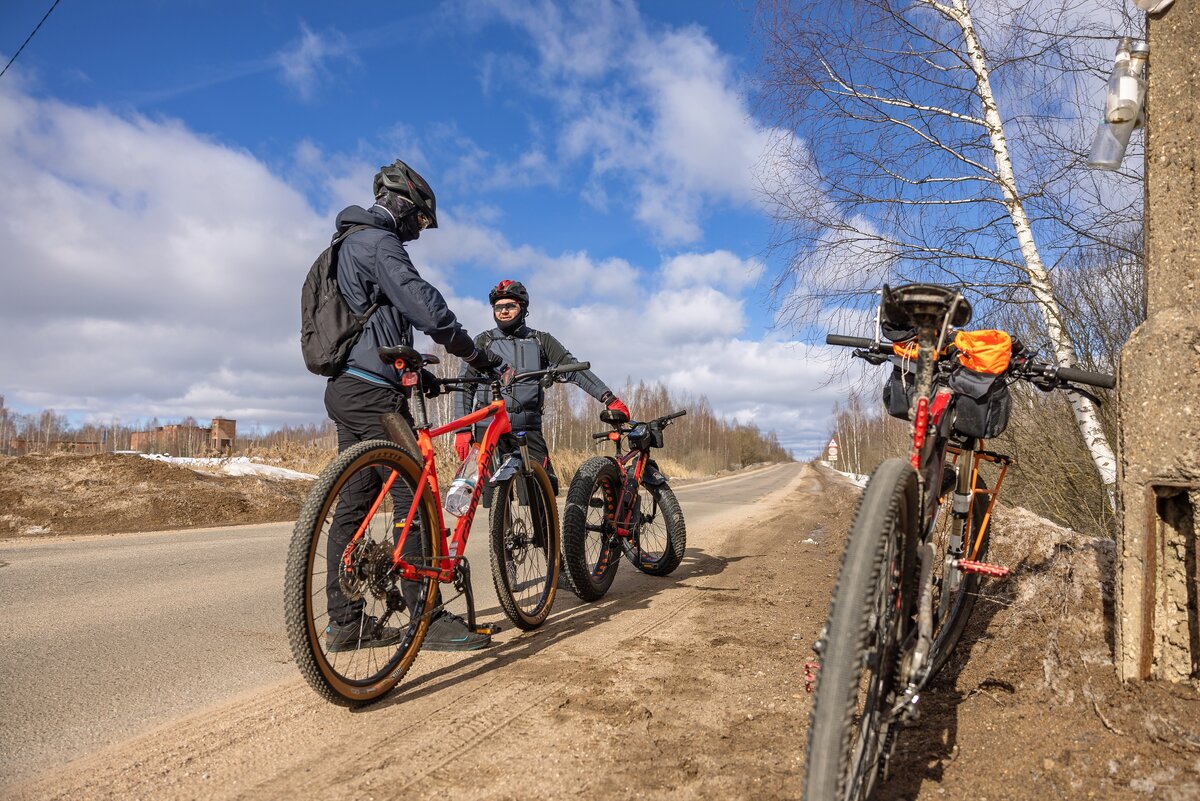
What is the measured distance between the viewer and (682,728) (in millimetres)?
2498

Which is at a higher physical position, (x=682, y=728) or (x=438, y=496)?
(x=438, y=496)

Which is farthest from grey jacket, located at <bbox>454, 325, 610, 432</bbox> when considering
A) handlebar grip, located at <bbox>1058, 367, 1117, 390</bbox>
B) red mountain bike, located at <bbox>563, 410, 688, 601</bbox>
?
handlebar grip, located at <bbox>1058, 367, 1117, 390</bbox>

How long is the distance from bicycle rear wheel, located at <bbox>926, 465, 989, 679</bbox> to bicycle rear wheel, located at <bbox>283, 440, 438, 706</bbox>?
2111 millimetres

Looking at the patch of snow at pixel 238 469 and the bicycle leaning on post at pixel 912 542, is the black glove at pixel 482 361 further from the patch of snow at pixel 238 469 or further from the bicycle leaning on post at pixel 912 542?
the patch of snow at pixel 238 469

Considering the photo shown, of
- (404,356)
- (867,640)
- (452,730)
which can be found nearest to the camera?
(867,640)

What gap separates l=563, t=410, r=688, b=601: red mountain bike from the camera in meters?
4.64

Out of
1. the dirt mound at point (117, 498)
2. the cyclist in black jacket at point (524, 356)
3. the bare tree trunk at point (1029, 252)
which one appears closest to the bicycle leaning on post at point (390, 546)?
the cyclist in black jacket at point (524, 356)

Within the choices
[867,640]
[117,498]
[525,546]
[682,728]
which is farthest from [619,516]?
[117,498]

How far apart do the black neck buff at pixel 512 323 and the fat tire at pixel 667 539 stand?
166cm

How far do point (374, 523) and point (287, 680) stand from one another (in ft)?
2.81

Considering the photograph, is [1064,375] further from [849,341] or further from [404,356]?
[404,356]

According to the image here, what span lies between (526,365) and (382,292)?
173 centimetres

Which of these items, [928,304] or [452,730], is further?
[452,730]

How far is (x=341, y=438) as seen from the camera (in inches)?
145
